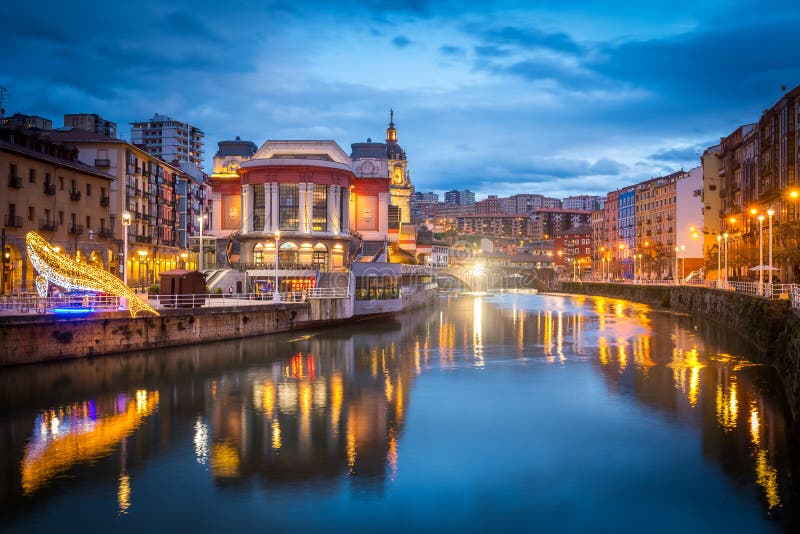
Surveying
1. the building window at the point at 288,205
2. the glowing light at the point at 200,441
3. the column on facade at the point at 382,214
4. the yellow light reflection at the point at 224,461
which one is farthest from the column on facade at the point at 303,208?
the yellow light reflection at the point at 224,461

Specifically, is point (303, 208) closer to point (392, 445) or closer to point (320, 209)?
point (320, 209)

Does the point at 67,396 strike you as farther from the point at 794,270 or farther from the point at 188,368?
the point at 794,270

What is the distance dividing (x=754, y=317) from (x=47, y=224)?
198ft

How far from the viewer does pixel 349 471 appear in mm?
23594

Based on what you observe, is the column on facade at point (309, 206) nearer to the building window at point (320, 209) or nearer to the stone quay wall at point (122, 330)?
the building window at point (320, 209)

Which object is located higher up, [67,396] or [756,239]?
[756,239]

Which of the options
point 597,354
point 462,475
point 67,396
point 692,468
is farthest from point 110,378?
point 597,354

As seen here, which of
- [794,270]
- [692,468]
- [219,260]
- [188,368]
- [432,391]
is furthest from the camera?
[219,260]

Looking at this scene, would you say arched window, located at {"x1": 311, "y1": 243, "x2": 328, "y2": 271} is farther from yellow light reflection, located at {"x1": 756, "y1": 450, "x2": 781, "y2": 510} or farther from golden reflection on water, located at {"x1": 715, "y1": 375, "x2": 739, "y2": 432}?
yellow light reflection, located at {"x1": 756, "y1": 450, "x2": 781, "y2": 510}

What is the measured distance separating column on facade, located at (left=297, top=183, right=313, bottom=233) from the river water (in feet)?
134

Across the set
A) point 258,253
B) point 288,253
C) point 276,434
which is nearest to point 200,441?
point 276,434

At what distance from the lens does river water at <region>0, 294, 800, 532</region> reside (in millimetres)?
20250

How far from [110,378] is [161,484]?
18.4 meters

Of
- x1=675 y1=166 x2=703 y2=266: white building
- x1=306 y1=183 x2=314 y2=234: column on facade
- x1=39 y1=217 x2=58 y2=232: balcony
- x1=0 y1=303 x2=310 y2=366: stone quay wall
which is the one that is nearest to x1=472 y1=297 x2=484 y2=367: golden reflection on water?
x1=0 y1=303 x2=310 y2=366: stone quay wall
